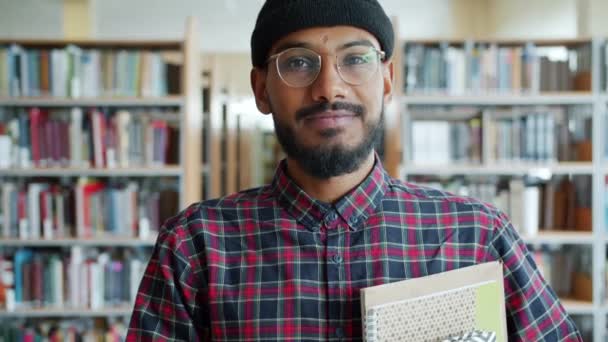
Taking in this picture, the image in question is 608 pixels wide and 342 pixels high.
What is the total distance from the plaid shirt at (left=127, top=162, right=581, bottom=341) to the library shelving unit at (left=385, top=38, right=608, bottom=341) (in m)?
2.05

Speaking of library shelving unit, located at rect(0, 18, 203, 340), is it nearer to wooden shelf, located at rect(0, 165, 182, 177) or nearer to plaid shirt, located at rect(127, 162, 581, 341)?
wooden shelf, located at rect(0, 165, 182, 177)

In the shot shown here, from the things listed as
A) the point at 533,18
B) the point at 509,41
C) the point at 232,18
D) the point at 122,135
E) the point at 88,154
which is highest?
the point at 232,18

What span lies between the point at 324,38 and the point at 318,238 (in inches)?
12.1

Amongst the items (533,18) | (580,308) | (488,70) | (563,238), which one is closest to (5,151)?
(488,70)

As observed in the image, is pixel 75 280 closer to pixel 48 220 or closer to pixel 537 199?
pixel 48 220

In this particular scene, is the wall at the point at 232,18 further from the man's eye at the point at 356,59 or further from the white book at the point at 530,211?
the man's eye at the point at 356,59

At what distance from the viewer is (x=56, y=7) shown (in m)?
4.76

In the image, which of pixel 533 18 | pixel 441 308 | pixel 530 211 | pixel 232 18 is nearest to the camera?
pixel 441 308

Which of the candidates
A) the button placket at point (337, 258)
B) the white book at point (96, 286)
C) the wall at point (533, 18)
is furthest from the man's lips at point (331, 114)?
the wall at point (533, 18)

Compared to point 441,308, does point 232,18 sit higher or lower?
higher

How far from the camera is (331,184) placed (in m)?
0.85

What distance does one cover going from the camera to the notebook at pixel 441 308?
68cm

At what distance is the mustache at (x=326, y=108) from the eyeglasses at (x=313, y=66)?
0.04 meters

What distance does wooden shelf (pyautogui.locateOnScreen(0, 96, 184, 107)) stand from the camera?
2791 mm
